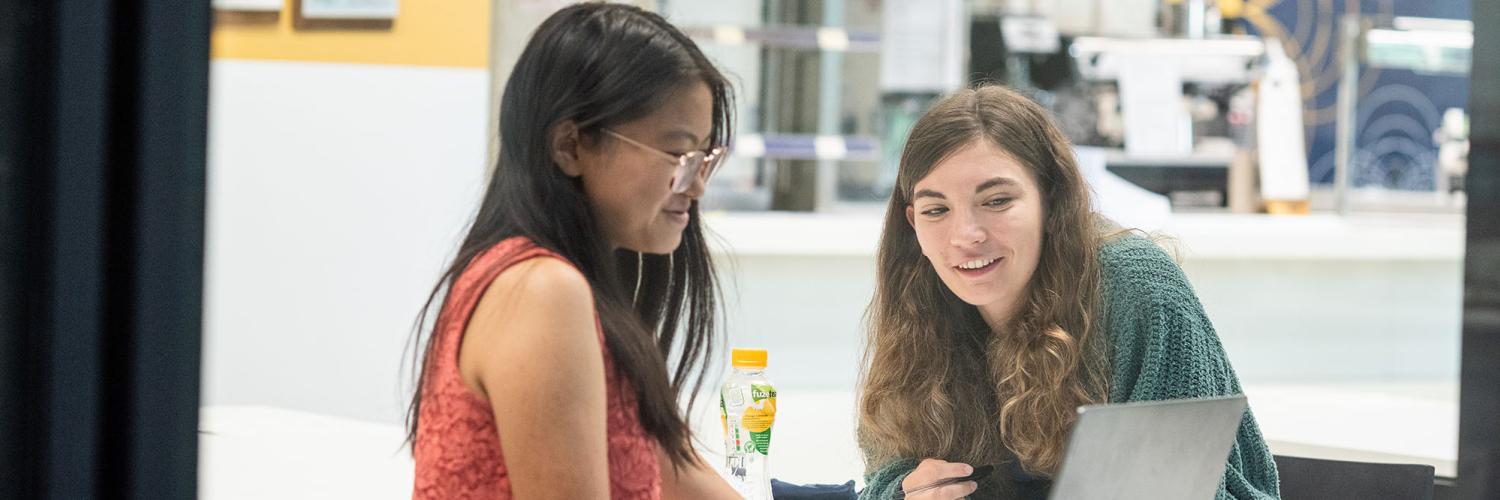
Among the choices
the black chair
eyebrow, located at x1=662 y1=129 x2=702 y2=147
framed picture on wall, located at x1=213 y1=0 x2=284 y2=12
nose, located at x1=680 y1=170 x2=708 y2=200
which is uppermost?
framed picture on wall, located at x1=213 y1=0 x2=284 y2=12

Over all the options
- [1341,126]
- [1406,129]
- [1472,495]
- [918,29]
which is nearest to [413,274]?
[918,29]

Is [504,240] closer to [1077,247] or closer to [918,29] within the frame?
[1077,247]

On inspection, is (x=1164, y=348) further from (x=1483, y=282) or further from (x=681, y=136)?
(x=681, y=136)

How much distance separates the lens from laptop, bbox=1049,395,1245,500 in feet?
4.19

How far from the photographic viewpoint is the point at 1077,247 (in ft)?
6.29

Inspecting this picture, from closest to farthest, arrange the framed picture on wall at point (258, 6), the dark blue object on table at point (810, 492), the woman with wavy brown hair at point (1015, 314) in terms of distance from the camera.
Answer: the woman with wavy brown hair at point (1015, 314), the dark blue object on table at point (810, 492), the framed picture on wall at point (258, 6)

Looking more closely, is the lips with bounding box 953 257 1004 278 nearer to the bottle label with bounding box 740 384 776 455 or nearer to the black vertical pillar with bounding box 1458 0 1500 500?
→ the bottle label with bounding box 740 384 776 455

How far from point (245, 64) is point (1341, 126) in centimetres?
407

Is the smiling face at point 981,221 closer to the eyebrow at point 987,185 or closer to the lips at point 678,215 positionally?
the eyebrow at point 987,185

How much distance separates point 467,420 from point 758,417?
767 millimetres

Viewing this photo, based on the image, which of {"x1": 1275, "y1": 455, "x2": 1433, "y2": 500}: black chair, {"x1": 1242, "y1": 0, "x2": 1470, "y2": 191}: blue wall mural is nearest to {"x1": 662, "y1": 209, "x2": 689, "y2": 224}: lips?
{"x1": 1275, "y1": 455, "x2": 1433, "y2": 500}: black chair

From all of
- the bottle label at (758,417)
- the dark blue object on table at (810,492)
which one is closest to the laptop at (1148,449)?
the bottle label at (758,417)

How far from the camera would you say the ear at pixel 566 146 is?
1313 millimetres

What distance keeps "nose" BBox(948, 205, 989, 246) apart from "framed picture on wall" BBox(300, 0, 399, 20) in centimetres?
278
